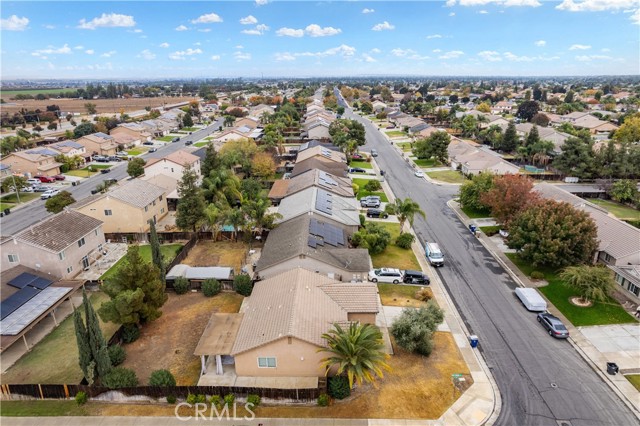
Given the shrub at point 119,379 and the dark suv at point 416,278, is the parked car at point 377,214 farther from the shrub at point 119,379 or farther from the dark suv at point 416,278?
the shrub at point 119,379

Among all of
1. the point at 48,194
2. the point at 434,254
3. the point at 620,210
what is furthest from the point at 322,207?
the point at 48,194

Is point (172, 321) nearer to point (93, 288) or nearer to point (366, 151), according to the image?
point (93, 288)

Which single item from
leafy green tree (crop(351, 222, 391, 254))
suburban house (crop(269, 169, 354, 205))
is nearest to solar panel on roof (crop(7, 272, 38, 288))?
leafy green tree (crop(351, 222, 391, 254))

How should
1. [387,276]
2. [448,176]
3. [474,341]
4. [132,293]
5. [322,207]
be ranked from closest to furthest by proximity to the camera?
[132,293] → [474,341] → [387,276] → [322,207] → [448,176]

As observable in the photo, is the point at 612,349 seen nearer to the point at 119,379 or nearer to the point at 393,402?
the point at 393,402

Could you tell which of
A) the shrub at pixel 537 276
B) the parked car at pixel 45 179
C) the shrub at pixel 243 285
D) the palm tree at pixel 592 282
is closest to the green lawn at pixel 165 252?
the shrub at pixel 243 285

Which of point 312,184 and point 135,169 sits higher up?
point 312,184

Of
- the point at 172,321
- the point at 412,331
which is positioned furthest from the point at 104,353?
the point at 412,331

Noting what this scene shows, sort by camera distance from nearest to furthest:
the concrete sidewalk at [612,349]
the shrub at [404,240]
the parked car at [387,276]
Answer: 1. the concrete sidewalk at [612,349]
2. the parked car at [387,276]
3. the shrub at [404,240]
